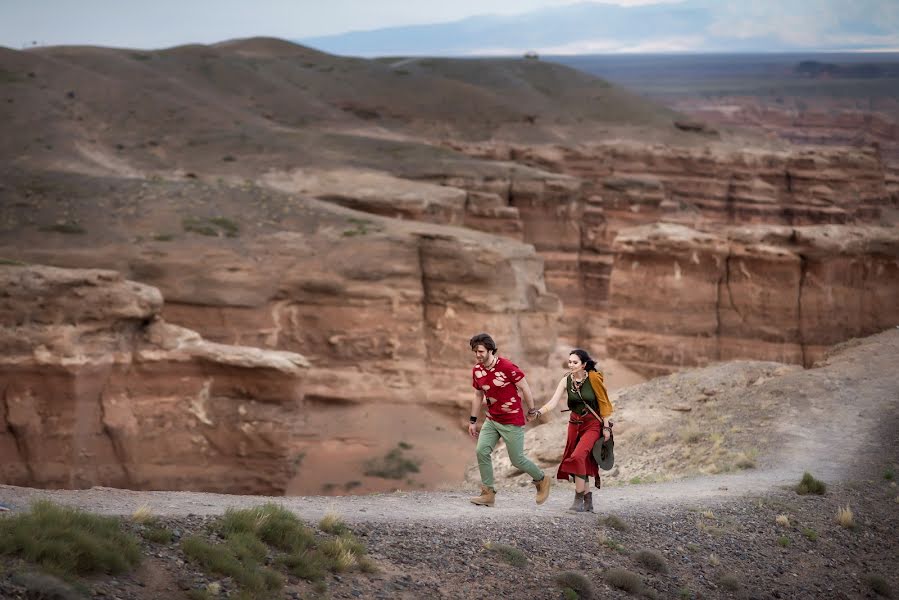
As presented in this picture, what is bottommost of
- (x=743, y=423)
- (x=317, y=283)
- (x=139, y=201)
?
(x=743, y=423)

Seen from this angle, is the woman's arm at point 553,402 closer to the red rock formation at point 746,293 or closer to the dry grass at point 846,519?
the dry grass at point 846,519

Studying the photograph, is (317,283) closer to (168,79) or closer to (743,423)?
(743,423)

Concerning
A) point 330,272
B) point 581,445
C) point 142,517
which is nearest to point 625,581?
point 581,445

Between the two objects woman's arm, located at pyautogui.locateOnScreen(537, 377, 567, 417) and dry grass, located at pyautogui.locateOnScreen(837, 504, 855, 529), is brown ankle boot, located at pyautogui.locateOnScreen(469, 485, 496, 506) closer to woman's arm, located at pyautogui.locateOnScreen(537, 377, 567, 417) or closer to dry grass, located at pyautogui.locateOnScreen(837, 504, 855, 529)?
woman's arm, located at pyautogui.locateOnScreen(537, 377, 567, 417)

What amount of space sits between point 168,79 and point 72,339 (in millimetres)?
43650

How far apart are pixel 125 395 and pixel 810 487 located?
455 inches

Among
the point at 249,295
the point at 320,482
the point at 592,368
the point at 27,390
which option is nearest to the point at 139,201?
the point at 249,295

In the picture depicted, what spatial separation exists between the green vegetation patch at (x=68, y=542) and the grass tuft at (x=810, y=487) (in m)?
9.46

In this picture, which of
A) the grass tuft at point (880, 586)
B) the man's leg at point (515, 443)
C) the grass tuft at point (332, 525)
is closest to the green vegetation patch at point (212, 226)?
the man's leg at point (515, 443)

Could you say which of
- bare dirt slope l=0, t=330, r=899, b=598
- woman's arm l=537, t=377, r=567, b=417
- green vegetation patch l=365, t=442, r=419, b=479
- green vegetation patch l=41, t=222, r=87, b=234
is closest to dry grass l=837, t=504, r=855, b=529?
bare dirt slope l=0, t=330, r=899, b=598

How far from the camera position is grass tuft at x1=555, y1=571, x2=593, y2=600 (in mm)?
10453

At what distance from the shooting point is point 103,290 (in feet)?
61.6

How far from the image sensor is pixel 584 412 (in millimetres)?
12523

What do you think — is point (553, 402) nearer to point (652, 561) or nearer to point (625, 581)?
point (652, 561)
